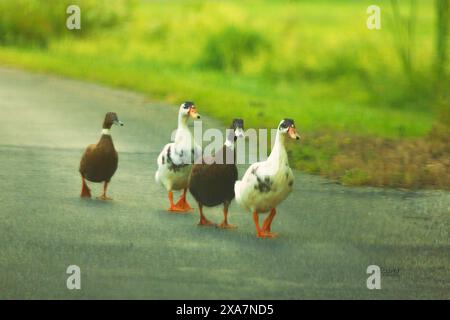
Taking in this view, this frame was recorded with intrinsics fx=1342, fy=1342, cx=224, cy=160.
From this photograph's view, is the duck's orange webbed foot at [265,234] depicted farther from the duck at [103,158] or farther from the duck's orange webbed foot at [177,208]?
the duck at [103,158]

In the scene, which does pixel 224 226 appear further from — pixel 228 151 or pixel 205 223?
pixel 228 151

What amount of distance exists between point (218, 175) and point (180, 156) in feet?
2.14

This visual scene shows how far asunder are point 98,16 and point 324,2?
11.6 metres

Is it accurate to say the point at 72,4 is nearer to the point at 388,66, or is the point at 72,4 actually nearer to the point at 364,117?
the point at 388,66

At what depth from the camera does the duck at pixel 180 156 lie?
35.7 ft

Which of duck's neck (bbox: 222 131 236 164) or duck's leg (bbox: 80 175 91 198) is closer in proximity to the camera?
duck's neck (bbox: 222 131 236 164)

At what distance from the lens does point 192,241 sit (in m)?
10.2

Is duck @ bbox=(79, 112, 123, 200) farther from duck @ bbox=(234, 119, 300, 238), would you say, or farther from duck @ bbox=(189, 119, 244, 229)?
duck @ bbox=(234, 119, 300, 238)

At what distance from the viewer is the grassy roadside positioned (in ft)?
47.0

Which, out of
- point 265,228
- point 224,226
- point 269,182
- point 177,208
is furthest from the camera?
point 177,208

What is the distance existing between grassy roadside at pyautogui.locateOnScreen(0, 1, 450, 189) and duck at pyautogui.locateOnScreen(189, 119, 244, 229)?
115 inches

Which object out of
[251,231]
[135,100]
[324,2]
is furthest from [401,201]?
[324,2]

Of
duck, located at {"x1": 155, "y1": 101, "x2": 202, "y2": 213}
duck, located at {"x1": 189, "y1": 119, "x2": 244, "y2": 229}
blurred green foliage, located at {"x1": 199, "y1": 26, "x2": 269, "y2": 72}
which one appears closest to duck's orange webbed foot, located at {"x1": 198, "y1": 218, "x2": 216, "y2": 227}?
duck, located at {"x1": 189, "y1": 119, "x2": 244, "y2": 229}

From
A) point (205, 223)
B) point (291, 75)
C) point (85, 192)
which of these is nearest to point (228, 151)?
point (205, 223)
